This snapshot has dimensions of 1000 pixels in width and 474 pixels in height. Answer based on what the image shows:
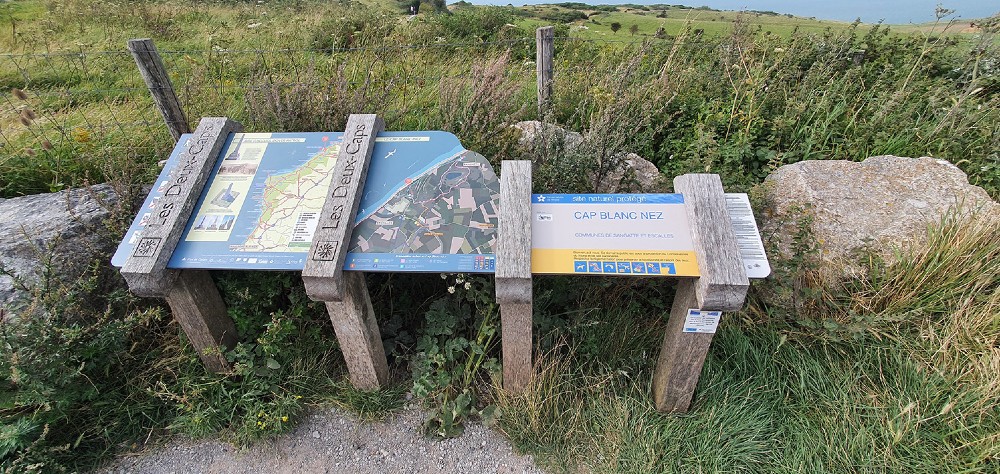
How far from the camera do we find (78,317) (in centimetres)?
279

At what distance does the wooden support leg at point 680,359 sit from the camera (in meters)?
2.33

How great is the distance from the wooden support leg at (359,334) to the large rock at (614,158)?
65.8 inches

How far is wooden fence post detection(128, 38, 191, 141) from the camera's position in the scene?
3.51 meters

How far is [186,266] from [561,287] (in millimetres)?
2151

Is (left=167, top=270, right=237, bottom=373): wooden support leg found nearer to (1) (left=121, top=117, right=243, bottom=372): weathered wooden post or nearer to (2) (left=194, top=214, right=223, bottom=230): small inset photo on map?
(1) (left=121, top=117, right=243, bottom=372): weathered wooden post

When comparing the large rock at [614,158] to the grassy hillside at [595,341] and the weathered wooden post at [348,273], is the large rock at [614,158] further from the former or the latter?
the weathered wooden post at [348,273]

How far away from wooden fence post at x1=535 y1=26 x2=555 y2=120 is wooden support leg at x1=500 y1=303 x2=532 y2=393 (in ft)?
7.95

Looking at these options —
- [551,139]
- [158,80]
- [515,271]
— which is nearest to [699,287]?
[515,271]

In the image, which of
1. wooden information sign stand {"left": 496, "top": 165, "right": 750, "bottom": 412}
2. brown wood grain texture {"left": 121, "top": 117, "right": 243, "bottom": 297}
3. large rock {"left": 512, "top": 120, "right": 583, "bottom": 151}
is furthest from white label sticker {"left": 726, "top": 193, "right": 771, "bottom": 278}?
brown wood grain texture {"left": 121, "top": 117, "right": 243, "bottom": 297}

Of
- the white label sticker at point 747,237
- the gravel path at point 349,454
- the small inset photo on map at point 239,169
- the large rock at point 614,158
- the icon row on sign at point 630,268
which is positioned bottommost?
the gravel path at point 349,454

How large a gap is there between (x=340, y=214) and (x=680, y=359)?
6.36 feet

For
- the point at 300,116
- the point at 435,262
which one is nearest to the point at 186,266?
the point at 435,262

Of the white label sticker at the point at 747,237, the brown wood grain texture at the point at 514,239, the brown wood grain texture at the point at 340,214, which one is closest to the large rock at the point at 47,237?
the brown wood grain texture at the point at 340,214

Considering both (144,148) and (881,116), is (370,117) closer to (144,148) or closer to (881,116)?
(144,148)
